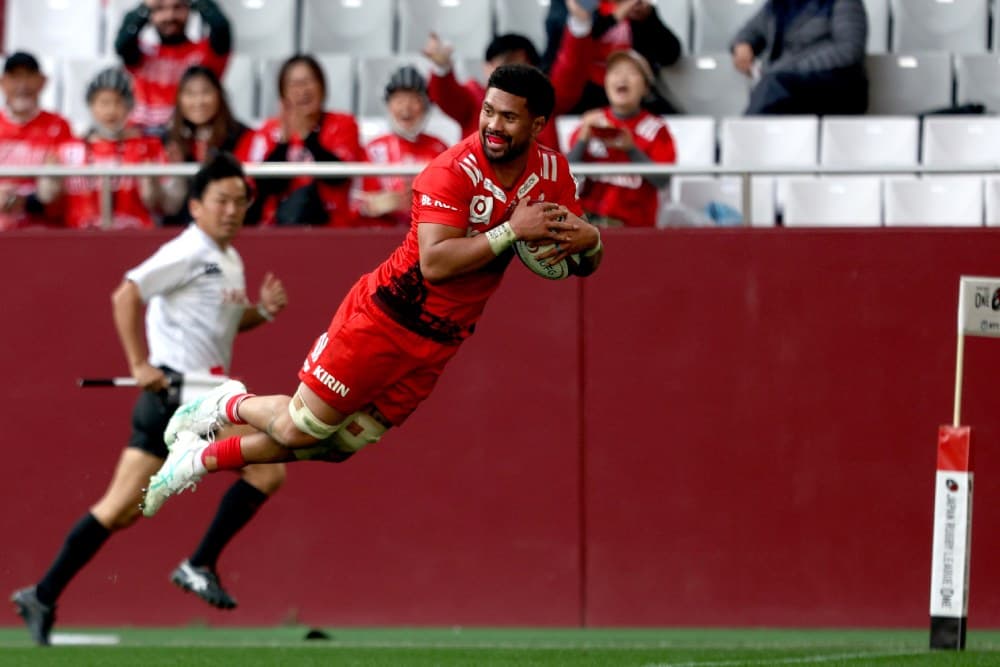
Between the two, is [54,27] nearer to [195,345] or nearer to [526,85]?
[195,345]

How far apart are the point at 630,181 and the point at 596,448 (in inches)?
60.8

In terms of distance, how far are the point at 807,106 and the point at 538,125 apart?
5088 mm

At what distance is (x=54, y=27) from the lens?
14078 mm

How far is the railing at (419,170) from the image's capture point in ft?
35.1

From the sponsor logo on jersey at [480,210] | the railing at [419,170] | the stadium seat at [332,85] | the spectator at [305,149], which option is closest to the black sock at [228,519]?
the railing at [419,170]

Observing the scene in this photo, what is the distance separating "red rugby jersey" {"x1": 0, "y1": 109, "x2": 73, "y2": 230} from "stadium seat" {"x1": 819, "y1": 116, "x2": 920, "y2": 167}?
4.64m

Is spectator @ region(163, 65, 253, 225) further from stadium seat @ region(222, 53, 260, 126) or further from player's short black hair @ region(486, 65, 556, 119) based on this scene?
player's short black hair @ region(486, 65, 556, 119)

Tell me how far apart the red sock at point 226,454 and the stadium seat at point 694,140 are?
15.3 ft

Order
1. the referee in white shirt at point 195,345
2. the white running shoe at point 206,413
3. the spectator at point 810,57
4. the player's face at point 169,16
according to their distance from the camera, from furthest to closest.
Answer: the player's face at point 169,16 → the spectator at point 810,57 → the referee in white shirt at point 195,345 → the white running shoe at point 206,413

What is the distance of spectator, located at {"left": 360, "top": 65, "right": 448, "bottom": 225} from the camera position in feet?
38.0

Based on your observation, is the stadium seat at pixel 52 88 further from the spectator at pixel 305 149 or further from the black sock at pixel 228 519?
the black sock at pixel 228 519

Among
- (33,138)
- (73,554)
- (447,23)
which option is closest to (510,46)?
(447,23)

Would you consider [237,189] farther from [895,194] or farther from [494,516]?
[895,194]

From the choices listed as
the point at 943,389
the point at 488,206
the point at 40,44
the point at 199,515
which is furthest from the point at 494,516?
the point at 40,44
